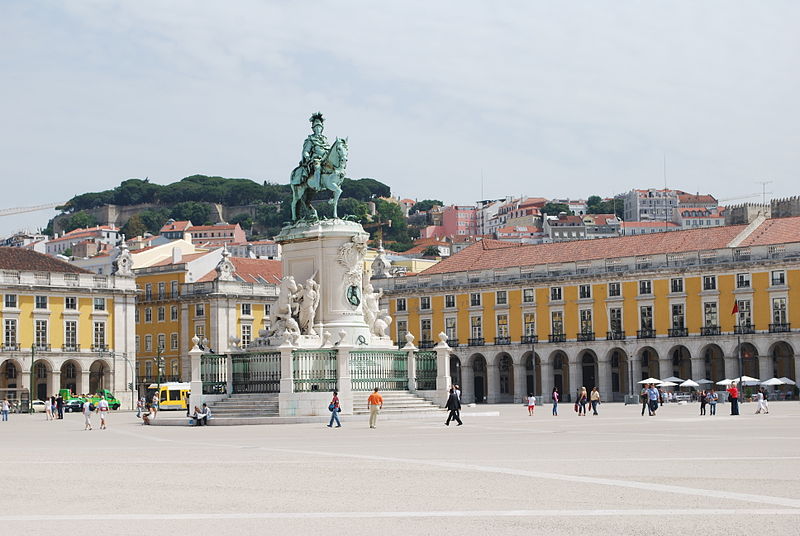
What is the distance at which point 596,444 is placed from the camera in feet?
78.0

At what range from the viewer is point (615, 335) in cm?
8275

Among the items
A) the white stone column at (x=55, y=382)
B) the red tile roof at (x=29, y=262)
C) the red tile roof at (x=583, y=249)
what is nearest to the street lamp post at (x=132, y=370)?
the white stone column at (x=55, y=382)

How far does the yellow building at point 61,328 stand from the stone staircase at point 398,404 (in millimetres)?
43159

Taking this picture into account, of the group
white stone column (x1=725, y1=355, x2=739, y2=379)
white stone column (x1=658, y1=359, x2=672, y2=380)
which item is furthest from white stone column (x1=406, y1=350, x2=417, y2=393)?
white stone column (x1=658, y1=359, x2=672, y2=380)

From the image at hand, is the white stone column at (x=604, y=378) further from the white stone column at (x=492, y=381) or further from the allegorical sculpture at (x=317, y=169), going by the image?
the allegorical sculpture at (x=317, y=169)

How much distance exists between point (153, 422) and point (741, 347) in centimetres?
4469

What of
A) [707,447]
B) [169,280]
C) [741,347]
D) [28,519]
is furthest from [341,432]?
[169,280]

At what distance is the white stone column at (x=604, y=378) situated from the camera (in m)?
82.3

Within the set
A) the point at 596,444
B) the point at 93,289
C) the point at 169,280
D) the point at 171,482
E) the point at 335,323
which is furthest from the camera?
the point at 169,280

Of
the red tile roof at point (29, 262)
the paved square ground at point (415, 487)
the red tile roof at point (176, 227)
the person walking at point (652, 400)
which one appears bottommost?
the paved square ground at point (415, 487)

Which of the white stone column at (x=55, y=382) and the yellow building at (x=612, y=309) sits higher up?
the yellow building at (x=612, y=309)

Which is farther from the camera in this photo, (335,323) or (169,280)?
(169,280)

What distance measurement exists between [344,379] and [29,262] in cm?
5118

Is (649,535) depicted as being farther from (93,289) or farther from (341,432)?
(93,289)
